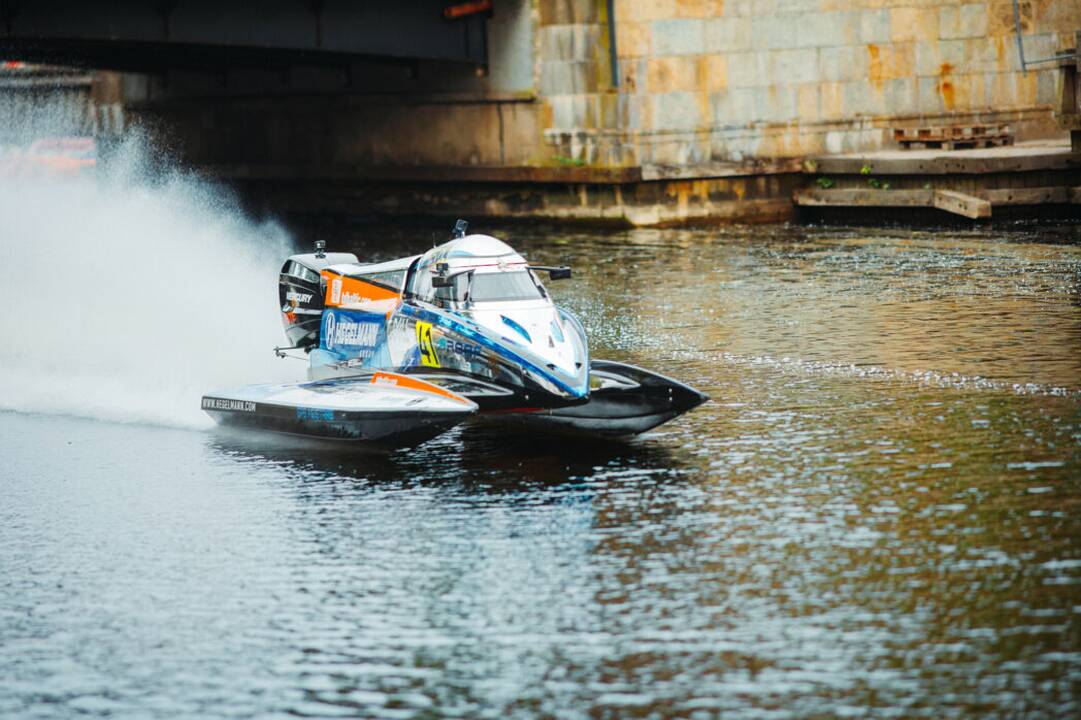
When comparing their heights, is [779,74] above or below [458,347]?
above

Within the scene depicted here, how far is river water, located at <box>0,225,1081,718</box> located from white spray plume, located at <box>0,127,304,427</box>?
0.82 m

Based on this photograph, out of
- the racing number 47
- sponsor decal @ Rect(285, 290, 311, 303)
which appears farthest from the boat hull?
sponsor decal @ Rect(285, 290, 311, 303)

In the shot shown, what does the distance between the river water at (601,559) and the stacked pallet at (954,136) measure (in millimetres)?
21330

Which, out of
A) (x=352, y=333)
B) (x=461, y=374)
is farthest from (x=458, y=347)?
(x=352, y=333)

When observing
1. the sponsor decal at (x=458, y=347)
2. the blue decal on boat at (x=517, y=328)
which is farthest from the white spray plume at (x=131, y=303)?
the blue decal on boat at (x=517, y=328)

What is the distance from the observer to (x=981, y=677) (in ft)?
32.8

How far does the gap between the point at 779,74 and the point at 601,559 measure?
3235 cm

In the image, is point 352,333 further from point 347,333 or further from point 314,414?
point 314,414

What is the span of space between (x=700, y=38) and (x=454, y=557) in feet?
103

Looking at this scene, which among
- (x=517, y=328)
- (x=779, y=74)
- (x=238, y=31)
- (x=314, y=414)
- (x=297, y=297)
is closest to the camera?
(x=517, y=328)

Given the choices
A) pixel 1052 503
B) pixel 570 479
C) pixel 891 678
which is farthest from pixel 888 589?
pixel 570 479

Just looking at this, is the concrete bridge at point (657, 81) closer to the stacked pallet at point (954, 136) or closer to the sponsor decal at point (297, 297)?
the stacked pallet at point (954, 136)

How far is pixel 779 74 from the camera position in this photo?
4325 centimetres

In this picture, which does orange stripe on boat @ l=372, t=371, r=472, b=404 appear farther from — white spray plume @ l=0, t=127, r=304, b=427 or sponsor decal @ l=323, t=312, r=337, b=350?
white spray plume @ l=0, t=127, r=304, b=427
